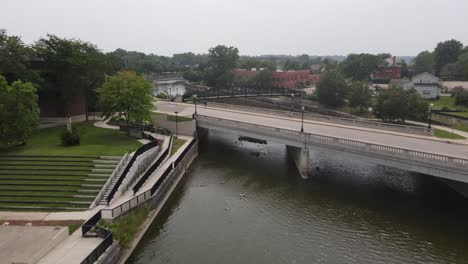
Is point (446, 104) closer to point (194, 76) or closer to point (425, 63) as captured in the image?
point (425, 63)

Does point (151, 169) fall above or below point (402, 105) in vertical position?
below

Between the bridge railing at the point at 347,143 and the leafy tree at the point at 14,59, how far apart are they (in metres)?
24.8

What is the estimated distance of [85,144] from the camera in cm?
3800

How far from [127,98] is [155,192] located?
17609mm

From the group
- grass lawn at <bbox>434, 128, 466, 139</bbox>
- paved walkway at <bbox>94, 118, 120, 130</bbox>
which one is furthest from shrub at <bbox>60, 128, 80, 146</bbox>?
grass lawn at <bbox>434, 128, 466, 139</bbox>

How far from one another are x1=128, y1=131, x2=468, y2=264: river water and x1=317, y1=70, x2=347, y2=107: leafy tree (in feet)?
150

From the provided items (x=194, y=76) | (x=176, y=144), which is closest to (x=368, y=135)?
(x=176, y=144)

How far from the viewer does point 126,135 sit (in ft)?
147

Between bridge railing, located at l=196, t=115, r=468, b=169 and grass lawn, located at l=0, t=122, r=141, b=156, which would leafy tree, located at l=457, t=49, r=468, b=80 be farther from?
grass lawn, located at l=0, t=122, r=141, b=156

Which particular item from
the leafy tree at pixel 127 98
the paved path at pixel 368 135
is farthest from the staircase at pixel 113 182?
the paved path at pixel 368 135

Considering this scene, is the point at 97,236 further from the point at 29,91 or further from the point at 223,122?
the point at 223,122

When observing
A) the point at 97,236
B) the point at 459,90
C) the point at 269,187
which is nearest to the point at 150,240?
the point at 97,236

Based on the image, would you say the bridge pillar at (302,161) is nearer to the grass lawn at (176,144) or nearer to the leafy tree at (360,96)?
the grass lawn at (176,144)

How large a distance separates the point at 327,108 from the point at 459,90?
2910 centimetres
